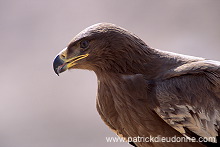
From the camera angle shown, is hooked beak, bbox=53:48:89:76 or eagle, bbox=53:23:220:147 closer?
eagle, bbox=53:23:220:147

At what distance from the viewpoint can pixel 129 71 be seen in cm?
290

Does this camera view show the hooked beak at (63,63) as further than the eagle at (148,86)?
Yes

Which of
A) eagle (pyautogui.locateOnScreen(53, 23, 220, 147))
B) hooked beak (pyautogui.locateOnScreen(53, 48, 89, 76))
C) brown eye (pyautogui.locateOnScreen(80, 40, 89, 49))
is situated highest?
brown eye (pyautogui.locateOnScreen(80, 40, 89, 49))

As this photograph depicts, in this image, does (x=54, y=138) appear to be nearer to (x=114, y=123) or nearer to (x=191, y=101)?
(x=114, y=123)

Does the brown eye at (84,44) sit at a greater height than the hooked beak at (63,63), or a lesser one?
greater

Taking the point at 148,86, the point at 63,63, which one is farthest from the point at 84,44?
the point at 148,86

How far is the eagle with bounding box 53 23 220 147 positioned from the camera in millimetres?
2742

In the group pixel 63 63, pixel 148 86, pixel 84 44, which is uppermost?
pixel 84 44

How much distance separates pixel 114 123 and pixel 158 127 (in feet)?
1.16

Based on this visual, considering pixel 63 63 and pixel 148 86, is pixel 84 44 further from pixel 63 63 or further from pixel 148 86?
pixel 148 86

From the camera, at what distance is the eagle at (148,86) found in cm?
274

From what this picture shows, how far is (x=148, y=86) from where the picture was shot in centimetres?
282

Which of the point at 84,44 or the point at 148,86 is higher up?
the point at 84,44

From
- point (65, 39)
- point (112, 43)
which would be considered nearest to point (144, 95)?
point (112, 43)
